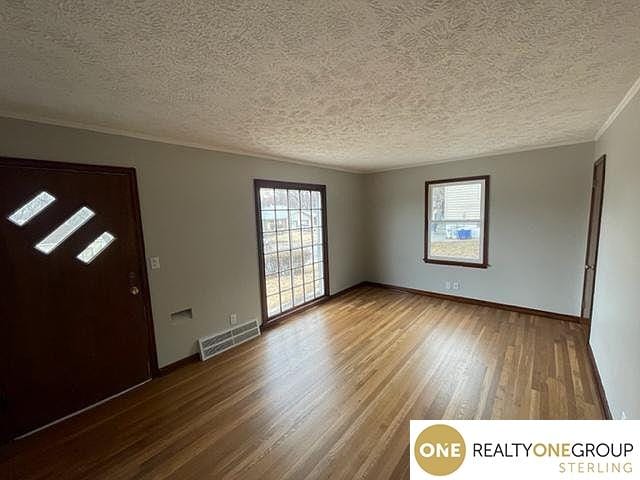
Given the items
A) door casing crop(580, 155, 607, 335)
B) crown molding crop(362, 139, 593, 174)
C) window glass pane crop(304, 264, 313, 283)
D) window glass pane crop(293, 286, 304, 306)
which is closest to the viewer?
door casing crop(580, 155, 607, 335)

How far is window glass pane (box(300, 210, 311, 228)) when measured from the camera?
13.8ft

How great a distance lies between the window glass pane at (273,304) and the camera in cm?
380

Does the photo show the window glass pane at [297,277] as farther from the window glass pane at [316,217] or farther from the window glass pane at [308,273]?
the window glass pane at [316,217]

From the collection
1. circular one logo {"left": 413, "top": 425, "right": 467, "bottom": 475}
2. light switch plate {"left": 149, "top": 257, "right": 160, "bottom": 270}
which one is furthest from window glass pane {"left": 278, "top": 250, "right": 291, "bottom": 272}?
circular one logo {"left": 413, "top": 425, "right": 467, "bottom": 475}

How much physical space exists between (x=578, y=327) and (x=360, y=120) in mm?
3692

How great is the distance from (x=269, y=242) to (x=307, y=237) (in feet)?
2.55

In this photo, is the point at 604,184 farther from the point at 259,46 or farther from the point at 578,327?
the point at 259,46

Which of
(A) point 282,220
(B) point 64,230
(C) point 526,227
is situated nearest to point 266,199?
(A) point 282,220

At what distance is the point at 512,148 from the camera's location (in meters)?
3.59

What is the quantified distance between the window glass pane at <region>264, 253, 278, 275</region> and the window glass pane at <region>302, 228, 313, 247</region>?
602 millimetres

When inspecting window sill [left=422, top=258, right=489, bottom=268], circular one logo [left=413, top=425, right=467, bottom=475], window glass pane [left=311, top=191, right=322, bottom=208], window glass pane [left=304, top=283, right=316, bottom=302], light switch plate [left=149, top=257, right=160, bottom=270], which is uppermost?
window glass pane [left=311, top=191, right=322, bottom=208]

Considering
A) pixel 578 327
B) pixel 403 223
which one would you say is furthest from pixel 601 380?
pixel 403 223

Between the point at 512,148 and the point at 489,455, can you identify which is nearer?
the point at 489,455

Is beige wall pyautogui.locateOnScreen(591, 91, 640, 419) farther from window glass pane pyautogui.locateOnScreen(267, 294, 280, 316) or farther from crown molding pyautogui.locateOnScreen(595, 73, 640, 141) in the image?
window glass pane pyautogui.locateOnScreen(267, 294, 280, 316)
